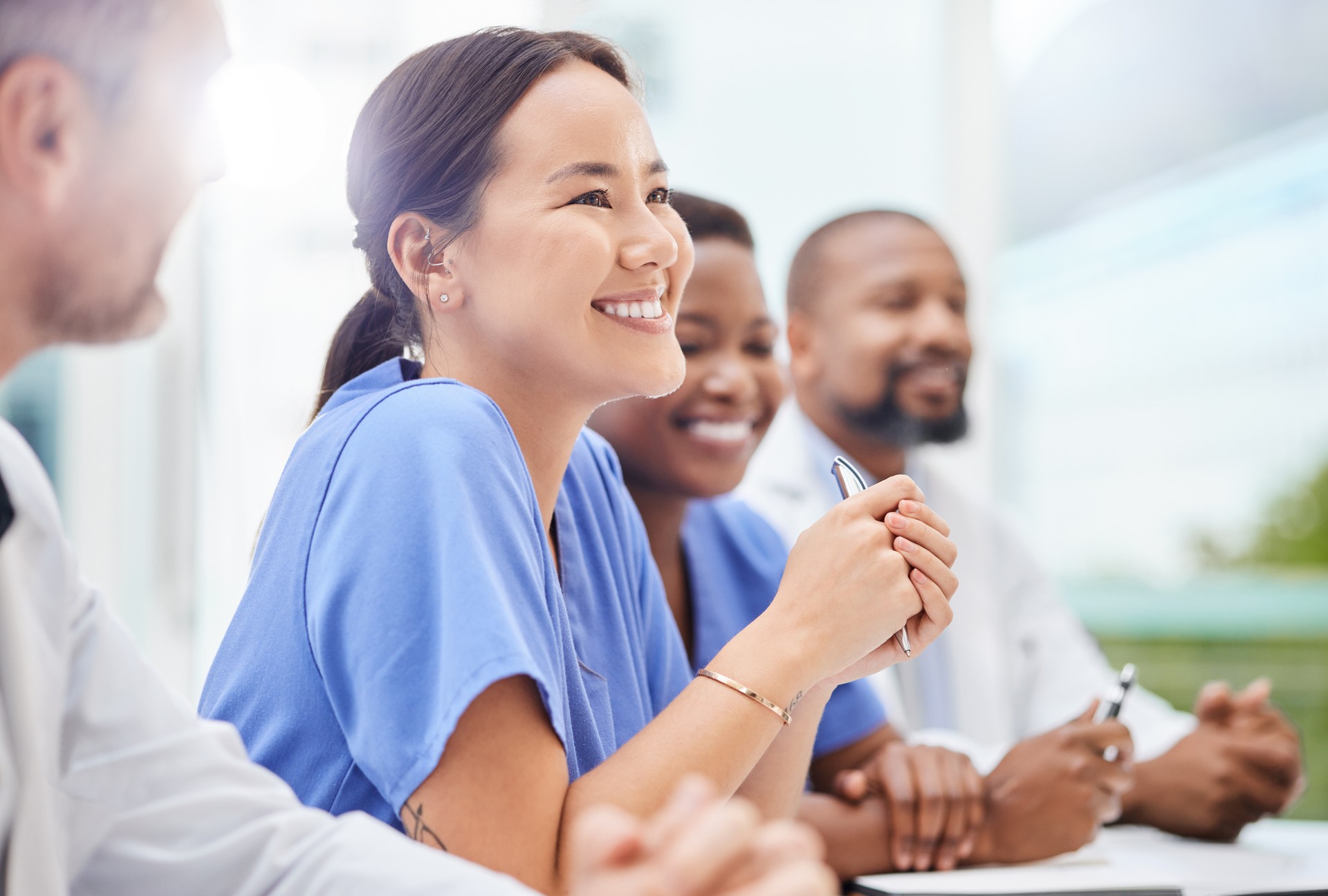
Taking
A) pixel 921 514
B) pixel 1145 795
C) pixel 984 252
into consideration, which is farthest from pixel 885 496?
pixel 984 252

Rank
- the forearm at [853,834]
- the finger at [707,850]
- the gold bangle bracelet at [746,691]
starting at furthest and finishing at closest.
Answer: the forearm at [853,834], the gold bangle bracelet at [746,691], the finger at [707,850]

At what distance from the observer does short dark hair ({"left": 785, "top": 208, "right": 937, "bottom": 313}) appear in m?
2.01

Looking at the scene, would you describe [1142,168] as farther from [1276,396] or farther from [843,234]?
[843,234]

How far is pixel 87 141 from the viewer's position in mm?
575

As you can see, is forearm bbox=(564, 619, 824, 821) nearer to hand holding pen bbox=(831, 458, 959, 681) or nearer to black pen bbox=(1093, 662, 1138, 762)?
hand holding pen bbox=(831, 458, 959, 681)

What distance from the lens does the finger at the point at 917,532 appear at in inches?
34.4

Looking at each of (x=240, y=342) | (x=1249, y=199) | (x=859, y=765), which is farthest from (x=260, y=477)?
(x=1249, y=199)

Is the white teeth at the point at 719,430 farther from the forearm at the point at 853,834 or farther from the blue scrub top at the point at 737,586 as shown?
the forearm at the point at 853,834

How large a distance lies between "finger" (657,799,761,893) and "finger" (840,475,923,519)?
0.45 meters

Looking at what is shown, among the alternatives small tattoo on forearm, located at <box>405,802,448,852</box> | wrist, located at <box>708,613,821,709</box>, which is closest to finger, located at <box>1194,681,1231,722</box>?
wrist, located at <box>708,613,821,709</box>

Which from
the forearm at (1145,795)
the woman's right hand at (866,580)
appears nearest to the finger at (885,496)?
the woman's right hand at (866,580)

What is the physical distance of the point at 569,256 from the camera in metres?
0.87

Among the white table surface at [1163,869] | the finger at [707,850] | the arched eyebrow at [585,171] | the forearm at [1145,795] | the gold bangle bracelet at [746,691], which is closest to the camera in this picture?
the finger at [707,850]

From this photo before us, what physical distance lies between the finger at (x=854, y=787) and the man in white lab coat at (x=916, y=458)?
1.65 feet
